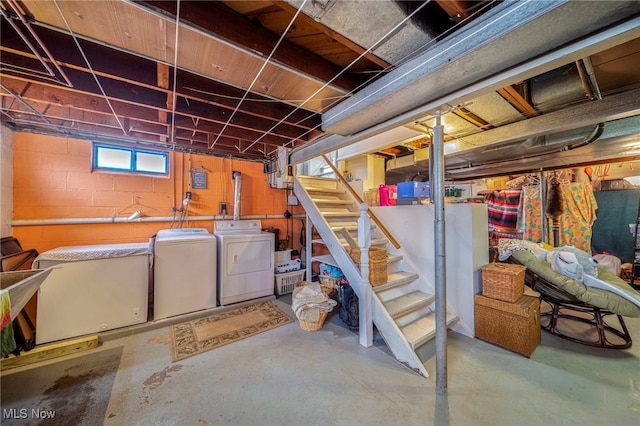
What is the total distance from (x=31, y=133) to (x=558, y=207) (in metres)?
7.81

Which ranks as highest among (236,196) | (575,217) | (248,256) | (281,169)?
(281,169)

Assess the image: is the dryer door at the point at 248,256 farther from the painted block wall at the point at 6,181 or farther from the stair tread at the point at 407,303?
the painted block wall at the point at 6,181

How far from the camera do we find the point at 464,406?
1649 mm

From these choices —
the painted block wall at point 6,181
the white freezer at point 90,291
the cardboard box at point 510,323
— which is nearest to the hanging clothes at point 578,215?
the cardboard box at point 510,323

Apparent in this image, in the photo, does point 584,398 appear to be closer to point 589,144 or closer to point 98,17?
point 589,144

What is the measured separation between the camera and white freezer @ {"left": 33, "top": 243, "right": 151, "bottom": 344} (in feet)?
7.80

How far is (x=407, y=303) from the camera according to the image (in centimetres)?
261

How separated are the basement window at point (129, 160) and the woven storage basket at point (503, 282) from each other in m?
4.74

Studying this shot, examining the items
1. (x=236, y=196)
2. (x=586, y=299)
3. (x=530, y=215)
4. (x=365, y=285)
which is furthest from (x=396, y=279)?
(x=530, y=215)

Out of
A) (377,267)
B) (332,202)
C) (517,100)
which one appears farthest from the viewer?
(332,202)

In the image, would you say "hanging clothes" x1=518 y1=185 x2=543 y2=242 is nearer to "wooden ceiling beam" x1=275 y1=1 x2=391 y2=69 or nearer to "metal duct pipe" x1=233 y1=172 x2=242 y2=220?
"wooden ceiling beam" x1=275 y1=1 x2=391 y2=69

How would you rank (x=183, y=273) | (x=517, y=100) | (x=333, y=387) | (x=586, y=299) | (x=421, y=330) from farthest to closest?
(x=183, y=273)
(x=421, y=330)
(x=586, y=299)
(x=517, y=100)
(x=333, y=387)

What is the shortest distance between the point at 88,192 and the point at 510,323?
212 inches

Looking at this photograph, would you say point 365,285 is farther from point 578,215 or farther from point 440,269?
point 578,215
